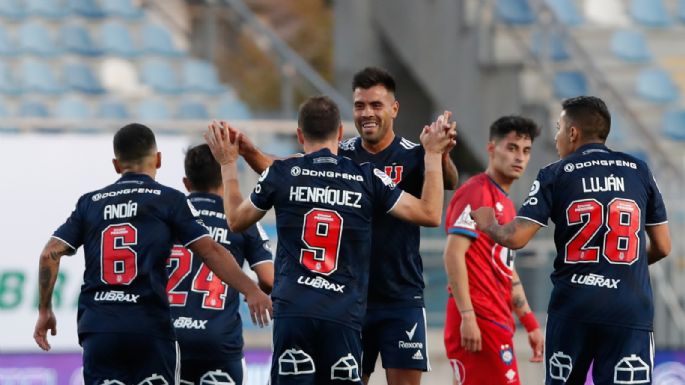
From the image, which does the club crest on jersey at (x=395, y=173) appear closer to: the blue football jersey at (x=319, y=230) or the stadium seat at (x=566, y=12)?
the blue football jersey at (x=319, y=230)

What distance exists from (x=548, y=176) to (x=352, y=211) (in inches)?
43.3

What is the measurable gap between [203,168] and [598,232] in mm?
2650

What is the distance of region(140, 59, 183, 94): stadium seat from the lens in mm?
18281

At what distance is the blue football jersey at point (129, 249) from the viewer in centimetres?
752

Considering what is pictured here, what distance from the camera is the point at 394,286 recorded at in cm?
826

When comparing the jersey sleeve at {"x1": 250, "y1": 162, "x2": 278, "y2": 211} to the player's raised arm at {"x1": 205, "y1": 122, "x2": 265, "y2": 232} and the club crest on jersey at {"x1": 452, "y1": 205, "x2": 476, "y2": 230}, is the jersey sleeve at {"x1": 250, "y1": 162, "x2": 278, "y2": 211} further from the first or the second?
the club crest on jersey at {"x1": 452, "y1": 205, "x2": 476, "y2": 230}

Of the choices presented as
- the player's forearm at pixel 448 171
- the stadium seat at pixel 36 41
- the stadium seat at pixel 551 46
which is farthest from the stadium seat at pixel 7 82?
the player's forearm at pixel 448 171

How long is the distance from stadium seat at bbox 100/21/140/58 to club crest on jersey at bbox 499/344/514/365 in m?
10.7

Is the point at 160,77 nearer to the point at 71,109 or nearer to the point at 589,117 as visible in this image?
the point at 71,109

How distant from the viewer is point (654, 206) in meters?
7.63

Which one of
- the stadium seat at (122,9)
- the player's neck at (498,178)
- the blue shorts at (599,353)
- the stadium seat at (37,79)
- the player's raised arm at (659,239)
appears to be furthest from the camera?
the stadium seat at (122,9)

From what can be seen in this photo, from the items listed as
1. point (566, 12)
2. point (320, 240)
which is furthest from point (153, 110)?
point (320, 240)

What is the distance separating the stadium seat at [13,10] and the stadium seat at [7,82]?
91cm

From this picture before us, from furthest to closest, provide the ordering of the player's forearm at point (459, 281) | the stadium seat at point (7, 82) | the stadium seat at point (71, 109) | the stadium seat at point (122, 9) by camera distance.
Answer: the stadium seat at point (122, 9) → the stadium seat at point (7, 82) → the stadium seat at point (71, 109) → the player's forearm at point (459, 281)
